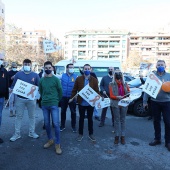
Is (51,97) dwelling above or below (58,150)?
above

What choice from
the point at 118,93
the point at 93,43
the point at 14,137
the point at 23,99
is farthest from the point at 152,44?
the point at 14,137

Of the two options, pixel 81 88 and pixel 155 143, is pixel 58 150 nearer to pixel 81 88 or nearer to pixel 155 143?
pixel 81 88

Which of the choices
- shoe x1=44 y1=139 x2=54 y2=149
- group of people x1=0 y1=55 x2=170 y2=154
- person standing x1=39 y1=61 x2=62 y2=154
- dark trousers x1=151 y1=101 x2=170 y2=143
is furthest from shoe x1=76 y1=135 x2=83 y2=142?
dark trousers x1=151 y1=101 x2=170 y2=143

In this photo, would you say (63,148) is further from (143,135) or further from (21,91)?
(143,135)

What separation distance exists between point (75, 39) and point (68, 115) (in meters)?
94.1

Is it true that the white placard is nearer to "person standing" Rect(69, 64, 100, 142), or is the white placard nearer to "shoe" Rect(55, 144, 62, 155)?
"person standing" Rect(69, 64, 100, 142)

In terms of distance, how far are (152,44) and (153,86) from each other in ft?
318

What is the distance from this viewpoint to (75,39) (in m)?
99.1

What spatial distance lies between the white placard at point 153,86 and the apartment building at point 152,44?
303ft

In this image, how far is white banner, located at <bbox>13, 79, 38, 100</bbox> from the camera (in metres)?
4.88

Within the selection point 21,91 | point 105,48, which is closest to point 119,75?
point 21,91

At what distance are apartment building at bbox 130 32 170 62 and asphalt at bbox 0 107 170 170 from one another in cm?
9239

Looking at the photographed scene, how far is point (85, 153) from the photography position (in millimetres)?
4406

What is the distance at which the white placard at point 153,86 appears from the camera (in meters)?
4.61
